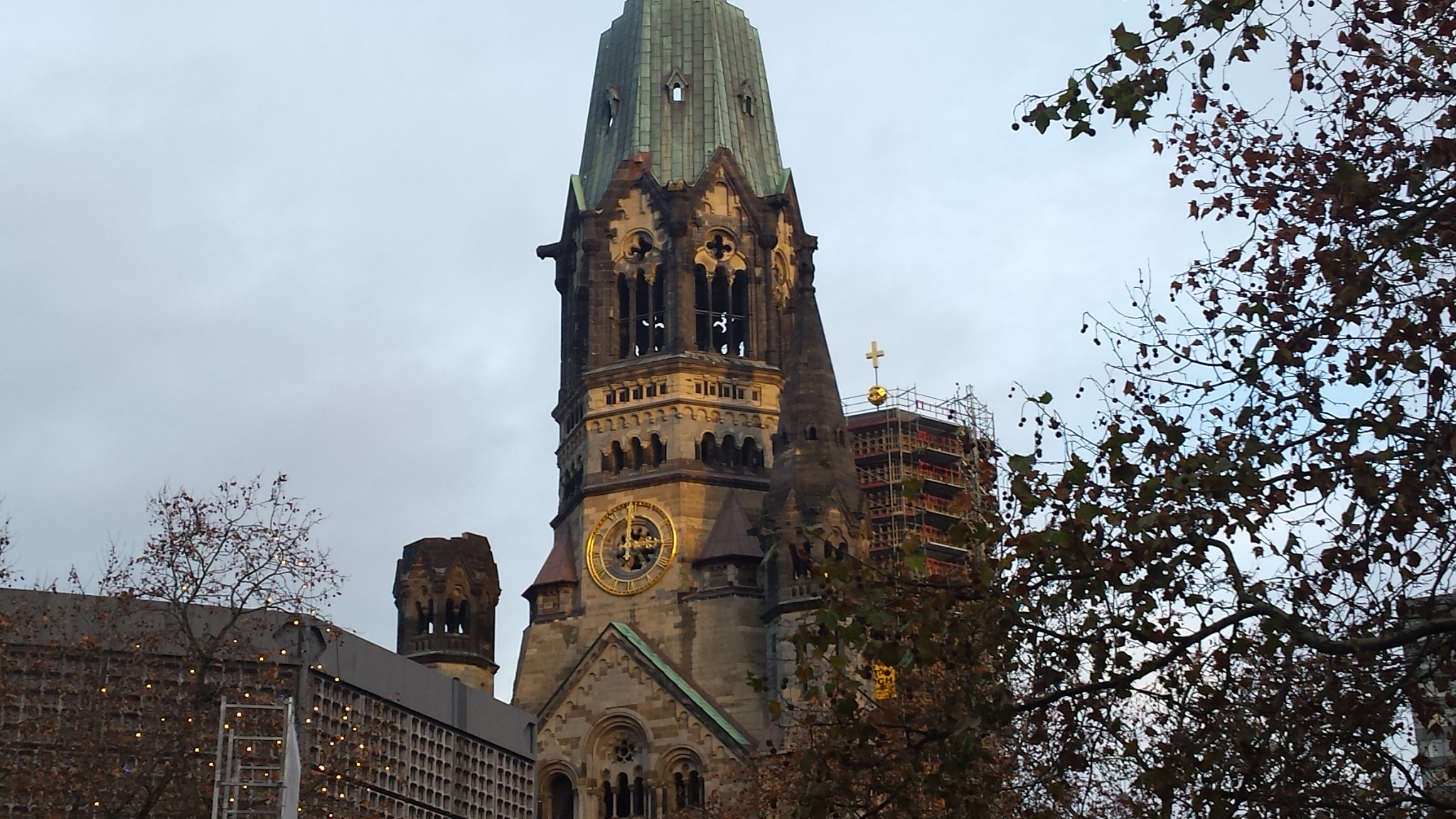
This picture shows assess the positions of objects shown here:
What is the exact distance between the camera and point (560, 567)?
63969 millimetres

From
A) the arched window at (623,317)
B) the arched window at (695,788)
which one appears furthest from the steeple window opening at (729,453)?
the arched window at (695,788)

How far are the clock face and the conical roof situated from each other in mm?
3830

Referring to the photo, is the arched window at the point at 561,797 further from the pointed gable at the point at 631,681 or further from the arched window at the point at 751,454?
the arched window at the point at 751,454

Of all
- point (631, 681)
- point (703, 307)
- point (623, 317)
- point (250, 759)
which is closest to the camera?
point (250, 759)

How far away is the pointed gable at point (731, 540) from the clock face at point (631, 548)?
48.1 inches

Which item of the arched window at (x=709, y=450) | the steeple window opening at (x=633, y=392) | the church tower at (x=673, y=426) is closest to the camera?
the church tower at (x=673, y=426)

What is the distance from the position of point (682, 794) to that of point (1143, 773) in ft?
139

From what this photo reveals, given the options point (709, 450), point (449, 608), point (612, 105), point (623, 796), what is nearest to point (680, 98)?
point (612, 105)

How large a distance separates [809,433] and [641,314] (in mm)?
8550

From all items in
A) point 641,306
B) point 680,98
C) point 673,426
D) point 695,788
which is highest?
point 680,98

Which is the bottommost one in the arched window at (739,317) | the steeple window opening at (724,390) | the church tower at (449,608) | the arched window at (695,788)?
the arched window at (695,788)

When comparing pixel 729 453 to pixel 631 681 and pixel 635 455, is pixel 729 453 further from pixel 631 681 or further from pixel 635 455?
pixel 631 681

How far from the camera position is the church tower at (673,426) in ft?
195

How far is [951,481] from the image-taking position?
7562cm
